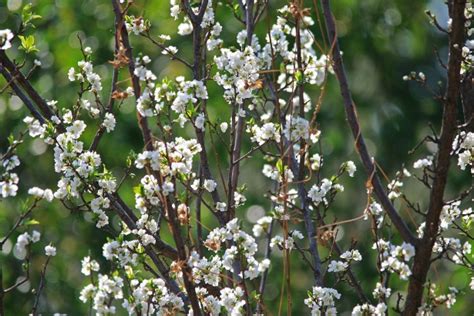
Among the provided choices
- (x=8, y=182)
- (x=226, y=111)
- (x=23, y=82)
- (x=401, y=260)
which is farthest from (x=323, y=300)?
(x=226, y=111)

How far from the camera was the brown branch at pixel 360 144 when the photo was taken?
2.46 metres

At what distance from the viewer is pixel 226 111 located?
7613mm

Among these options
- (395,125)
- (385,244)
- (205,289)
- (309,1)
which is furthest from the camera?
(395,125)

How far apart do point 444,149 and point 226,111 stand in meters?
5.23

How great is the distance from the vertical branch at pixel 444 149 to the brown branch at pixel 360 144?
0.05m

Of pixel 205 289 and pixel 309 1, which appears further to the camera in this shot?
pixel 309 1

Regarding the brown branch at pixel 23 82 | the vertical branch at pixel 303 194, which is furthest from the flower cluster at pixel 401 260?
the brown branch at pixel 23 82

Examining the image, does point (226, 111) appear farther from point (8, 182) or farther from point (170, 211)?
point (170, 211)

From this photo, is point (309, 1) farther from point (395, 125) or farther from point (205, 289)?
point (205, 289)

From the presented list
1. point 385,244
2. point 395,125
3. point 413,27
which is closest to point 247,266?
point 385,244

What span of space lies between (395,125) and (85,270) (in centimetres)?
655

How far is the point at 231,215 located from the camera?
3.19 m

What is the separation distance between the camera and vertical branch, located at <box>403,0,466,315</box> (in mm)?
2406

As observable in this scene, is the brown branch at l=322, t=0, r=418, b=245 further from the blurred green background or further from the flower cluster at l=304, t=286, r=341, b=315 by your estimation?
the blurred green background
